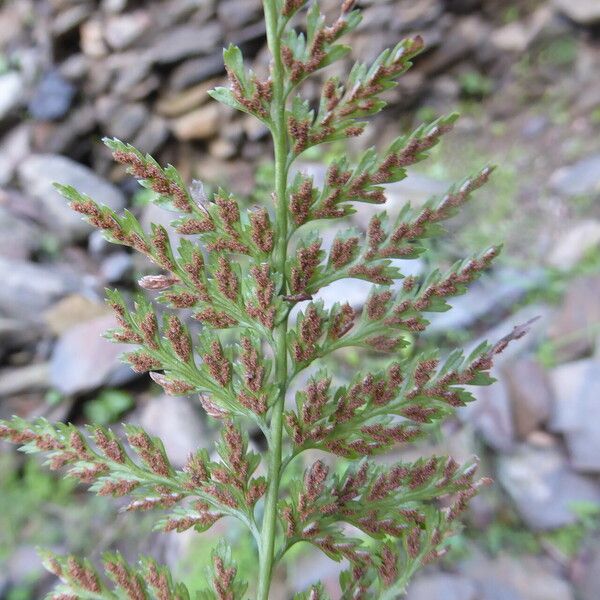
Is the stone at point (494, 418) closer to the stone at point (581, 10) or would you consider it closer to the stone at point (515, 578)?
the stone at point (515, 578)

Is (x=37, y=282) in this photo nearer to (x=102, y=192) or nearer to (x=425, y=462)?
(x=102, y=192)

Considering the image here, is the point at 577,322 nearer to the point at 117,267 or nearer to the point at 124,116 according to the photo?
the point at 117,267

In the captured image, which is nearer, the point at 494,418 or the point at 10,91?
the point at 494,418

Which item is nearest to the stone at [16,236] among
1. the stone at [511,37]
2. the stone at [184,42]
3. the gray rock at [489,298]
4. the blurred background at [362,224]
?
the blurred background at [362,224]

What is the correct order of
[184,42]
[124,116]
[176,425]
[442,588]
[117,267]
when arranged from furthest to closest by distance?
[124,116]
[184,42]
[117,267]
[176,425]
[442,588]

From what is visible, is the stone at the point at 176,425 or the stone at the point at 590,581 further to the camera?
the stone at the point at 176,425

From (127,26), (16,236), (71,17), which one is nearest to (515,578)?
(16,236)
